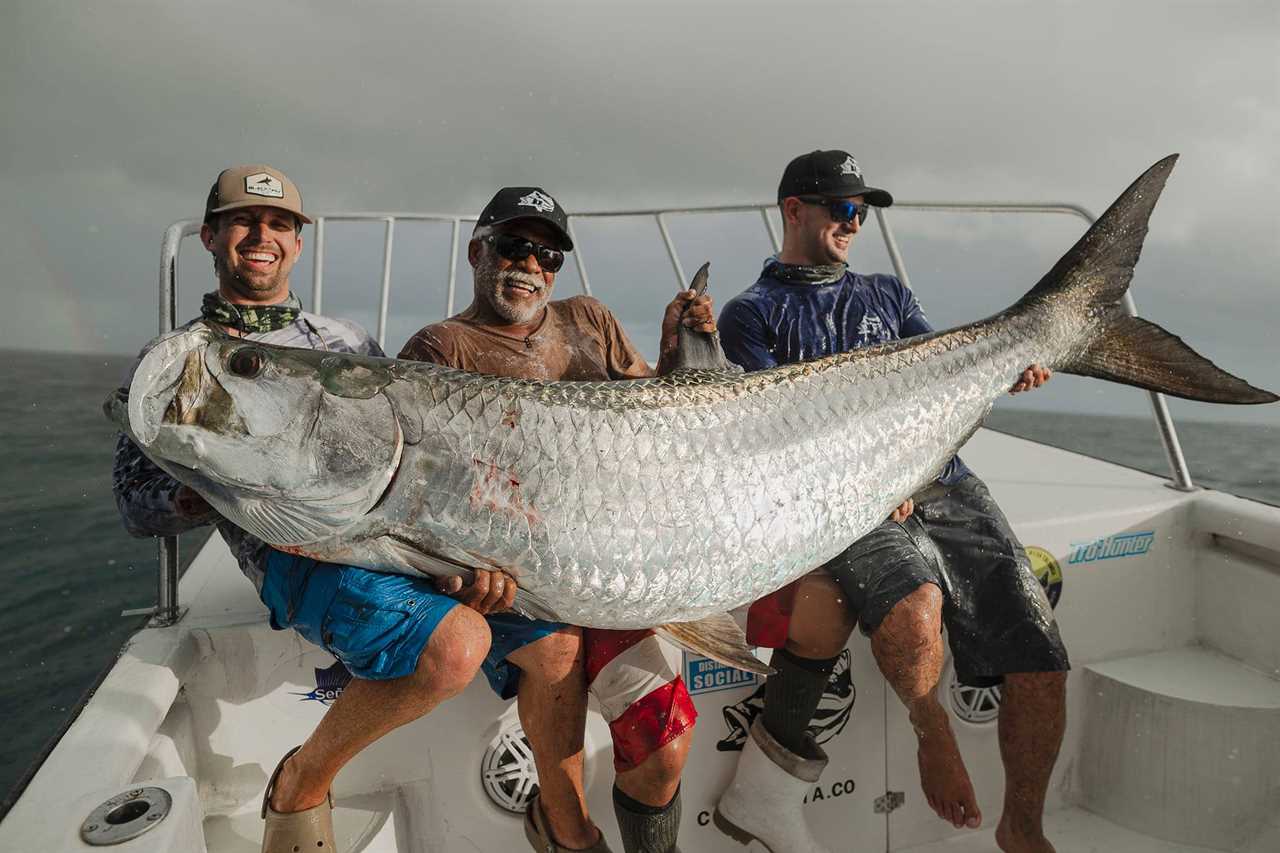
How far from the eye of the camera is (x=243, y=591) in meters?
2.54

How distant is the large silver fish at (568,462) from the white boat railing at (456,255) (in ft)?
2.67

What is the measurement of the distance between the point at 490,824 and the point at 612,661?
2.45 ft

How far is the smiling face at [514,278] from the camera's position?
7.99 feet

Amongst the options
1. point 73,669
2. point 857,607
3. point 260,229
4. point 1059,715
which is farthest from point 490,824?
point 73,669

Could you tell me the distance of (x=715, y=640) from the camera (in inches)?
77.1

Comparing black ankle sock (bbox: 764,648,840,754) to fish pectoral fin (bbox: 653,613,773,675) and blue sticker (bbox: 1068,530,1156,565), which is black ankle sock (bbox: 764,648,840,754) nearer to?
fish pectoral fin (bbox: 653,613,773,675)

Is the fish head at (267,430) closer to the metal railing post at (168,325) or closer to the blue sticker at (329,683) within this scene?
the blue sticker at (329,683)

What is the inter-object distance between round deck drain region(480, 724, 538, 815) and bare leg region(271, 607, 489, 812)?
1.63ft

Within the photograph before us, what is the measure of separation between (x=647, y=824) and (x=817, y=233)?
215cm

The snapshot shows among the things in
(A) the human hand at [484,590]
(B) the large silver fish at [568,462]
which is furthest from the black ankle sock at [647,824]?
(A) the human hand at [484,590]

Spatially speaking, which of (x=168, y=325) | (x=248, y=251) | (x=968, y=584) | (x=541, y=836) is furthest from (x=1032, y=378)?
(x=168, y=325)

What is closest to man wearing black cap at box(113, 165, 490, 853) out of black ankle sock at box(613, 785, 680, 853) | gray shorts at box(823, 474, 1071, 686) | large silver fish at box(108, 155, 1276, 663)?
large silver fish at box(108, 155, 1276, 663)

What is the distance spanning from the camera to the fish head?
1.61 meters

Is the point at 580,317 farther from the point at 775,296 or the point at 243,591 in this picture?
the point at 243,591
